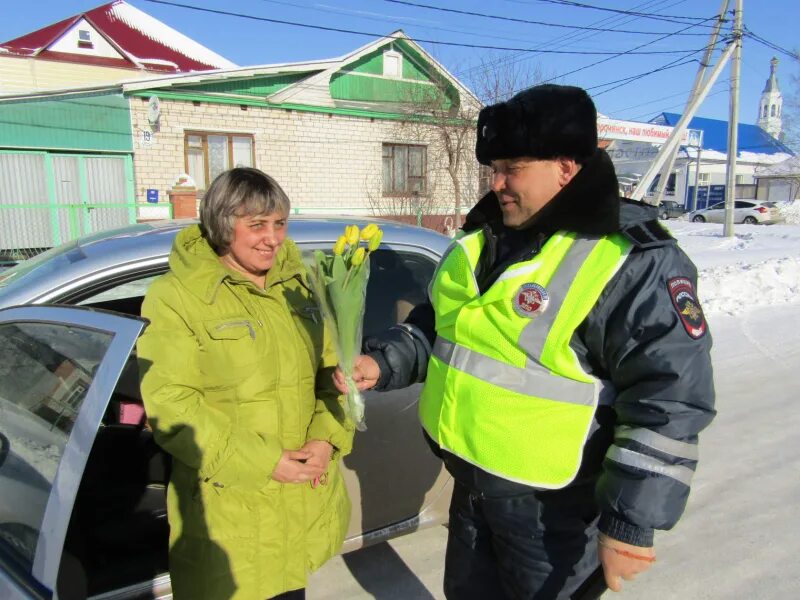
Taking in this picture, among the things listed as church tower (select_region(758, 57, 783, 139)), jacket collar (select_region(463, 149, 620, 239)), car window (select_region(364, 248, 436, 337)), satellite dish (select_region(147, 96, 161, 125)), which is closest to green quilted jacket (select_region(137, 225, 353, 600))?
car window (select_region(364, 248, 436, 337))

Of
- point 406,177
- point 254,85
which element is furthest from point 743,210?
point 254,85

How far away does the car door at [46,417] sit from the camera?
1239mm

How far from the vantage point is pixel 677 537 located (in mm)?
3018

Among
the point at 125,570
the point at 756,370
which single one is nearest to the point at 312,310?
the point at 125,570

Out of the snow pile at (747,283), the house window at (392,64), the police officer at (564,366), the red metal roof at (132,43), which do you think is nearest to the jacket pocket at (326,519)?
the police officer at (564,366)

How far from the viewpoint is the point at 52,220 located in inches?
535

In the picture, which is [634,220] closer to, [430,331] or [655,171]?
[430,331]

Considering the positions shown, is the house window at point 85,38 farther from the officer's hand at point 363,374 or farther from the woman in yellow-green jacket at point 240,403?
the officer's hand at point 363,374

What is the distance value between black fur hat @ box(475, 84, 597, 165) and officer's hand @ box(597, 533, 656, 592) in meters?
0.99

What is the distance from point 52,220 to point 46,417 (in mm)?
14195

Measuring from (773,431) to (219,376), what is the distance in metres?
4.11

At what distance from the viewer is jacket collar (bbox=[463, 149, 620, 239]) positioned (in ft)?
4.89

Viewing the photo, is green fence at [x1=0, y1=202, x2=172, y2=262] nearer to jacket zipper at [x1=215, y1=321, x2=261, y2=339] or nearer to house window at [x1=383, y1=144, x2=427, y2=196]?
house window at [x1=383, y1=144, x2=427, y2=196]

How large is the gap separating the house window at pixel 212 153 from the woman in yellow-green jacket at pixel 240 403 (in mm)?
14366
